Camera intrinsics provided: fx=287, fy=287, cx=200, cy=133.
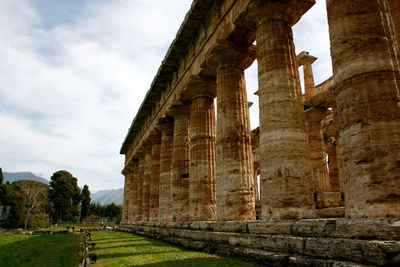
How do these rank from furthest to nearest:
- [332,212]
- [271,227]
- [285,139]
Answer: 1. [332,212]
2. [285,139]
3. [271,227]

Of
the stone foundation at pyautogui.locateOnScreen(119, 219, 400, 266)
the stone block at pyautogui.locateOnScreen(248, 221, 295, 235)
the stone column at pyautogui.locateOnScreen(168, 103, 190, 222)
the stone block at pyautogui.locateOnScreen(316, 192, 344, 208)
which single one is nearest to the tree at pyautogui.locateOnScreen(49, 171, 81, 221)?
the stone column at pyautogui.locateOnScreen(168, 103, 190, 222)

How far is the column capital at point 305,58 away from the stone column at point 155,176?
37.1ft

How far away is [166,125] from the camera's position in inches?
758

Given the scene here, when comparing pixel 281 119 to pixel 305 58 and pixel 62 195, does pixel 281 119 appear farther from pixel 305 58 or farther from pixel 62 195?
pixel 62 195

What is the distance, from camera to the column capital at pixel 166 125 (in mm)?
19000

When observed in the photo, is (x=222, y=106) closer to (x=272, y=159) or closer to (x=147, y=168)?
(x=272, y=159)

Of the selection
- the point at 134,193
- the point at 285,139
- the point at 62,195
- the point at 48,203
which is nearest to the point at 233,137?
the point at 285,139

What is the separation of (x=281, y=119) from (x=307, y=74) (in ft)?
44.1

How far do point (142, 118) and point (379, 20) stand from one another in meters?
22.6

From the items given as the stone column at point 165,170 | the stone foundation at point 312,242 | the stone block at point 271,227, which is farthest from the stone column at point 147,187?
the stone block at point 271,227

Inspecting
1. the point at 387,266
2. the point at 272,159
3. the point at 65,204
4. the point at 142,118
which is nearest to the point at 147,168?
the point at 142,118

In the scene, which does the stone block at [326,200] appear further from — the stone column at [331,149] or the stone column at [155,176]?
the stone column at [155,176]

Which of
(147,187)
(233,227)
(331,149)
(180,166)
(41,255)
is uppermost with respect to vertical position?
(331,149)

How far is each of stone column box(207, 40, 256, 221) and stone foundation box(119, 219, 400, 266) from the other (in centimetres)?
88
